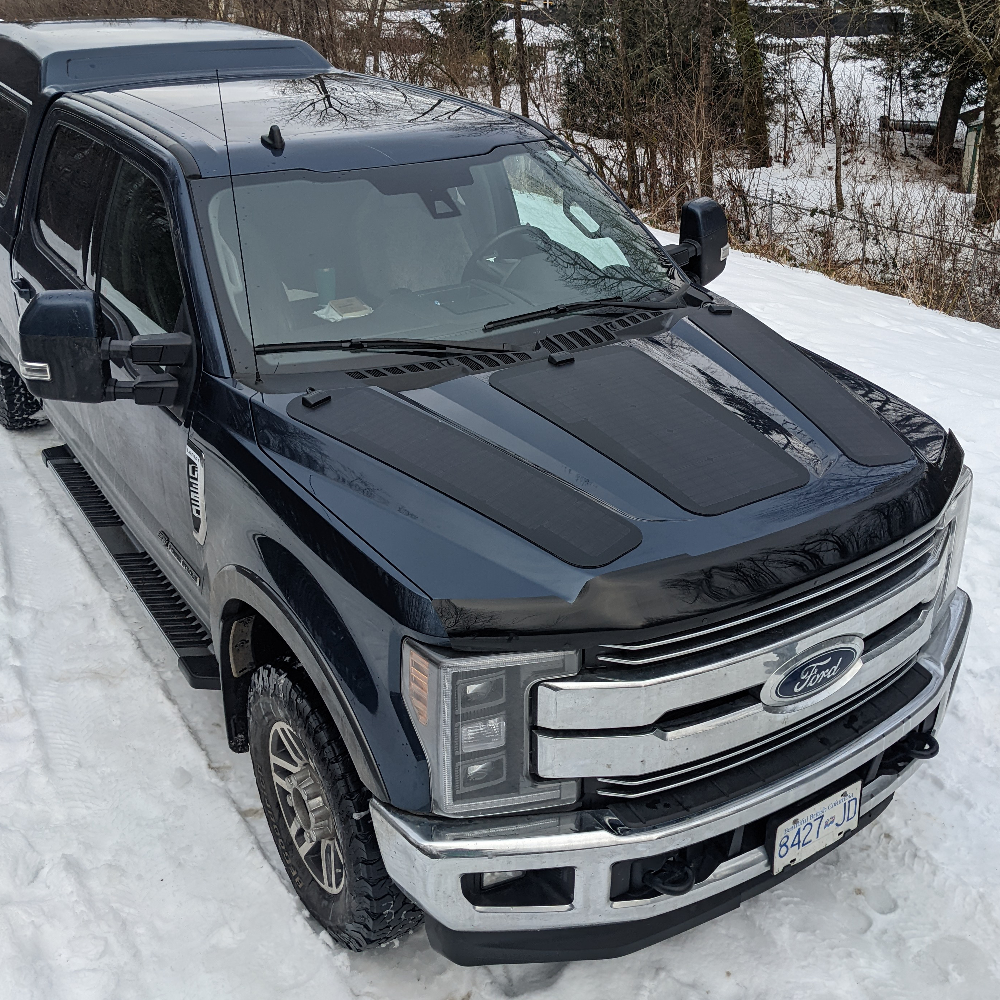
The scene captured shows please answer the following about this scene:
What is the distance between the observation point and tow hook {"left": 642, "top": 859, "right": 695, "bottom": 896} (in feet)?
7.46

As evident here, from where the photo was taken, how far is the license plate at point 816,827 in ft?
8.00

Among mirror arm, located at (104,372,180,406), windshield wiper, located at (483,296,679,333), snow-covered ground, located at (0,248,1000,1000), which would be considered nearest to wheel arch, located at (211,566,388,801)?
snow-covered ground, located at (0,248,1000,1000)

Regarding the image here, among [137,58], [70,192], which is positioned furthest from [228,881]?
[137,58]

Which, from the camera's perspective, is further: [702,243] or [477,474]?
[702,243]

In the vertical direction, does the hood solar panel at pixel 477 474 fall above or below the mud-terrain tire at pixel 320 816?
above

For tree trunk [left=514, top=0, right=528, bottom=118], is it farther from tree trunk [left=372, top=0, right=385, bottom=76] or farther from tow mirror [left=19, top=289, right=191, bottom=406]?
tow mirror [left=19, top=289, right=191, bottom=406]

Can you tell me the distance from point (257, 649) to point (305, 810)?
1.50 ft

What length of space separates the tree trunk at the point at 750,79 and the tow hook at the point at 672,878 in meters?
19.4

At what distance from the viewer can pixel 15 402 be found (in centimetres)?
577

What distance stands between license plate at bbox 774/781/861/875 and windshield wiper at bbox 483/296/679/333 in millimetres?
1567

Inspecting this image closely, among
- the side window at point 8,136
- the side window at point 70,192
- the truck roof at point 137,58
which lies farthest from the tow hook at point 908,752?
the side window at point 8,136

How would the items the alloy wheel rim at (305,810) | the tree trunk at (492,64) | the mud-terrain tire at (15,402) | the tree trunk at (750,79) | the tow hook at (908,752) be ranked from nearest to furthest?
the alloy wheel rim at (305,810) → the tow hook at (908,752) → the mud-terrain tire at (15,402) → the tree trunk at (492,64) → the tree trunk at (750,79)

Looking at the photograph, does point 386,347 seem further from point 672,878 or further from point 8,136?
point 8,136

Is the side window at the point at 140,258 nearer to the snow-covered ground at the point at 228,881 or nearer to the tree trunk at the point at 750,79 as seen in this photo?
the snow-covered ground at the point at 228,881
